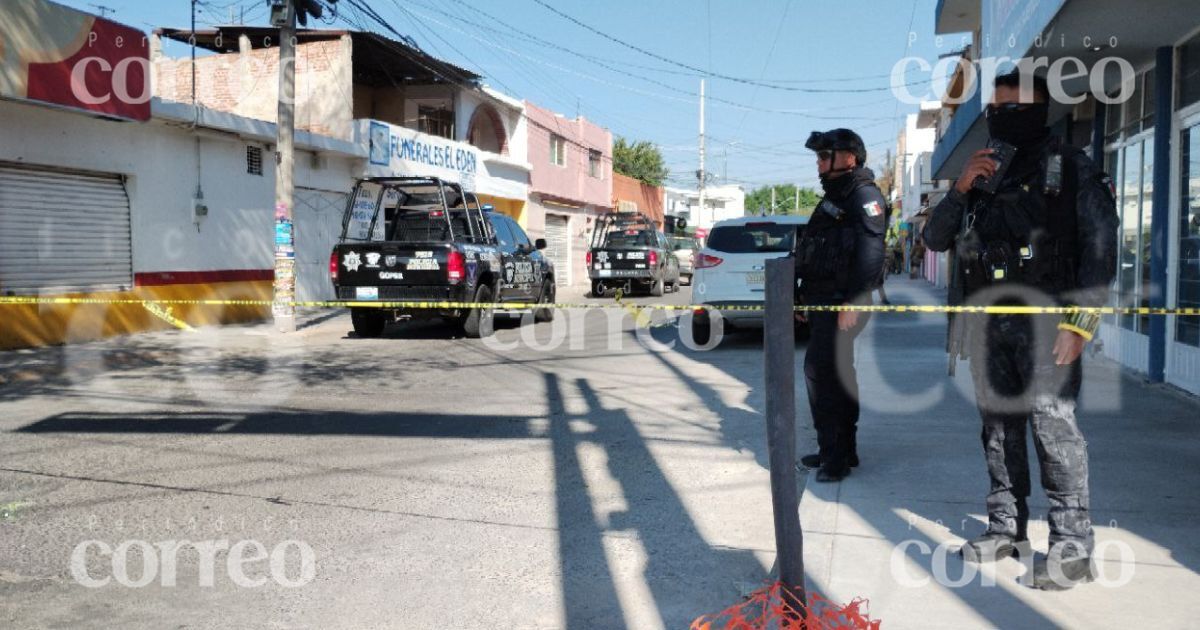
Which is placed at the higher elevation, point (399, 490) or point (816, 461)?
point (816, 461)

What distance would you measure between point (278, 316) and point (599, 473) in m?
9.75

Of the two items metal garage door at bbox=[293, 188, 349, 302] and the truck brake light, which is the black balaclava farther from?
metal garage door at bbox=[293, 188, 349, 302]

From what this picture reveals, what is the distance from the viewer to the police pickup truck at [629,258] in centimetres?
2367

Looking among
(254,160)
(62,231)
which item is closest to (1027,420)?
(62,231)

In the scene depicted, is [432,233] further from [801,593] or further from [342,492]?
[801,593]

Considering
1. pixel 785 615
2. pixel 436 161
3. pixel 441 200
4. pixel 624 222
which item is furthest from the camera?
pixel 624 222

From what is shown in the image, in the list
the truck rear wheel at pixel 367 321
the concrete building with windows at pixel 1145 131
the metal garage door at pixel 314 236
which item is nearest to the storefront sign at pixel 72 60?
the truck rear wheel at pixel 367 321

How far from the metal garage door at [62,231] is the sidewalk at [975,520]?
10053 mm

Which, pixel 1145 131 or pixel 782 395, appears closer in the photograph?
pixel 782 395

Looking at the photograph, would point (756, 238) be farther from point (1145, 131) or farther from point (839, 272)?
point (839, 272)

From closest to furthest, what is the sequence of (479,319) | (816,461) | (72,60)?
(816,461)
(72,60)
(479,319)

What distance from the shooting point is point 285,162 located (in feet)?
44.5

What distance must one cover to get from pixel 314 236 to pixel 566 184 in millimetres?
16223

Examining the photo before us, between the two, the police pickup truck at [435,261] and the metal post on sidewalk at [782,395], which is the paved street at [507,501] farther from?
the police pickup truck at [435,261]
